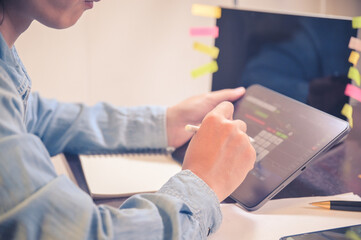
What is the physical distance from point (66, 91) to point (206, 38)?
1.84 ft

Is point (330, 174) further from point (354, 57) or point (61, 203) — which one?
point (61, 203)

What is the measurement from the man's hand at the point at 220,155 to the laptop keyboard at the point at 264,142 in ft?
0.34

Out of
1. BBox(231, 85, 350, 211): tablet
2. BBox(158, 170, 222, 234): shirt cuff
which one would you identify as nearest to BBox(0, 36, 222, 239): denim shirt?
BBox(158, 170, 222, 234): shirt cuff

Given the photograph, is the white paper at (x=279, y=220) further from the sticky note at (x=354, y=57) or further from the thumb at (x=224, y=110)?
the sticky note at (x=354, y=57)

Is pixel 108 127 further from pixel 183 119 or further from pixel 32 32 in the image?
pixel 32 32

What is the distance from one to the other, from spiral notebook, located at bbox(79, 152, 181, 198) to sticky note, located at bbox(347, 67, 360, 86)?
0.37 m

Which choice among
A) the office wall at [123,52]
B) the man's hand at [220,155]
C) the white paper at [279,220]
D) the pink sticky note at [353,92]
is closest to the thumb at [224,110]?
the man's hand at [220,155]

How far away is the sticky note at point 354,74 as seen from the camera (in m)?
0.76

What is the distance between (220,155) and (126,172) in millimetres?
224

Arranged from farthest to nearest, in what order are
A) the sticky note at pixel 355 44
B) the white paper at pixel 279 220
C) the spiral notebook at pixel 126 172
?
the sticky note at pixel 355 44 < the spiral notebook at pixel 126 172 < the white paper at pixel 279 220

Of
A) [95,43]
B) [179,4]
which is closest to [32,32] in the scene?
[95,43]

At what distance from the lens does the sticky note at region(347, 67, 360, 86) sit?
76 cm

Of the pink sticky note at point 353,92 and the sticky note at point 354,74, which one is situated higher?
the sticky note at point 354,74

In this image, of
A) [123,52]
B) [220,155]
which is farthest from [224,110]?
[123,52]
